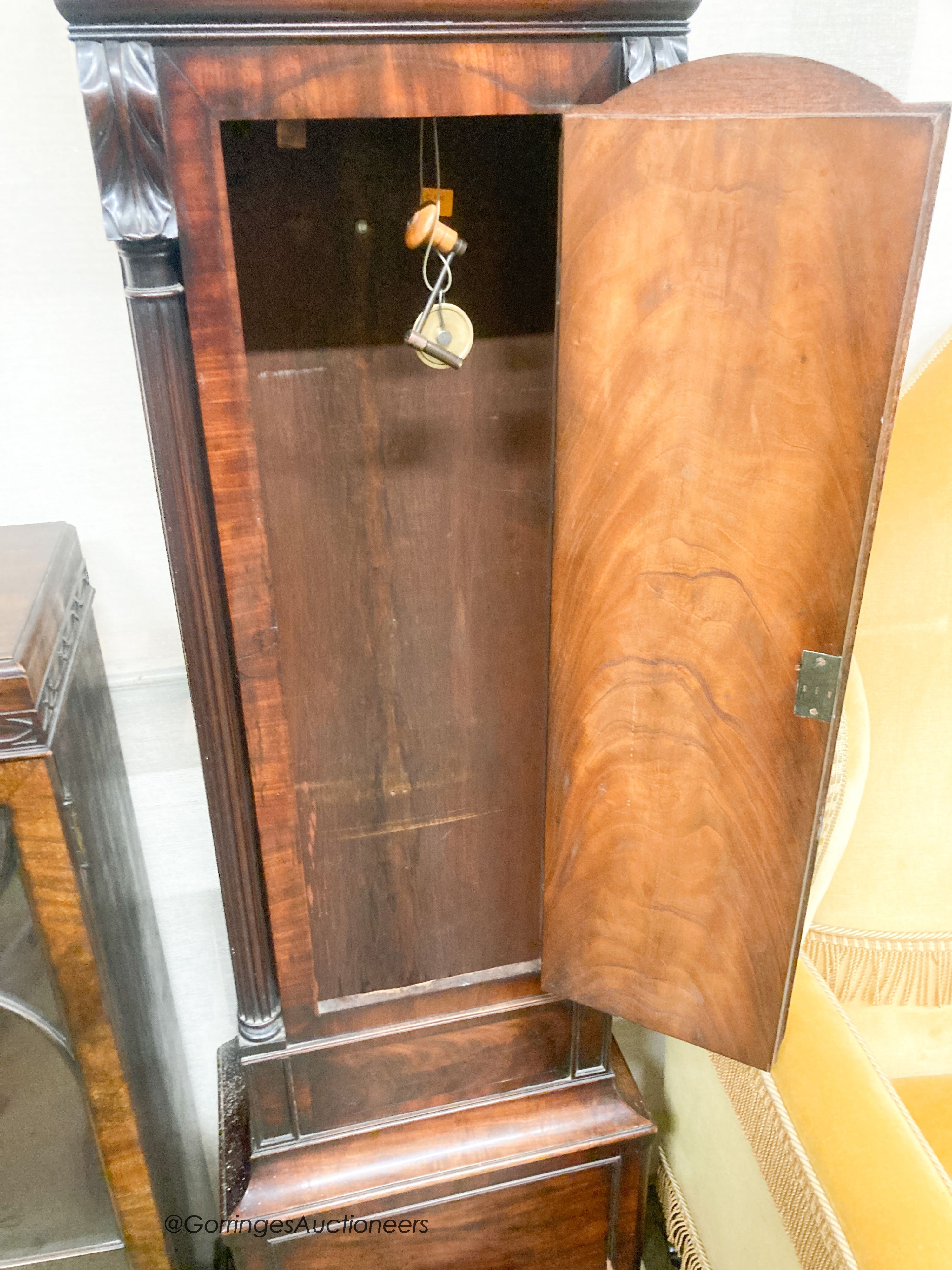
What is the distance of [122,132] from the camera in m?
0.50

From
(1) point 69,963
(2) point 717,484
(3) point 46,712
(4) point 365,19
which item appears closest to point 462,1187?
(1) point 69,963

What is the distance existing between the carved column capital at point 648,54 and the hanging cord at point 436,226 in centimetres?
13

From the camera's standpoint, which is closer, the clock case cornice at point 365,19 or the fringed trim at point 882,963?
the clock case cornice at point 365,19

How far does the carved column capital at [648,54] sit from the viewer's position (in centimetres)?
54

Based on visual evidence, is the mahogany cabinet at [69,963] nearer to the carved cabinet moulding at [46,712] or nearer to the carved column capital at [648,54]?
the carved cabinet moulding at [46,712]

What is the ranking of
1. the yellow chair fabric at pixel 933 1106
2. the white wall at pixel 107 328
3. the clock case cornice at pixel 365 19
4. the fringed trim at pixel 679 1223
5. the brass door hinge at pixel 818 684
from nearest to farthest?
the clock case cornice at pixel 365 19
the brass door hinge at pixel 818 684
the white wall at pixel 107 328
the yellow chair fabric at pixel 933 1106
the fringed trim at pixel 679 1223

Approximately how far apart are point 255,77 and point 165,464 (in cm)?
23

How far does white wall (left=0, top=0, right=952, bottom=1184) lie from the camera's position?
0.77m

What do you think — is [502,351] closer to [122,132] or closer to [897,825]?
[122,132]

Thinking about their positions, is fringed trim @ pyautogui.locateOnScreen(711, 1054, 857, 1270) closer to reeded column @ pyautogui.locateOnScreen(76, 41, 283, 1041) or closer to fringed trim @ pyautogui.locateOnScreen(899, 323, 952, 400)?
reeded column @ pyautogui.locateOnScreen(76, 41, 283, 1041)

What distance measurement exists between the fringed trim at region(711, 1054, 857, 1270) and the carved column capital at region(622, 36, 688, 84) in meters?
0.73

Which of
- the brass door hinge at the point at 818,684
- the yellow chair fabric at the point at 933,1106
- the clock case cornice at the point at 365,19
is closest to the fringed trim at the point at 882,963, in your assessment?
the yellow chair fabric at the point at 933,1106

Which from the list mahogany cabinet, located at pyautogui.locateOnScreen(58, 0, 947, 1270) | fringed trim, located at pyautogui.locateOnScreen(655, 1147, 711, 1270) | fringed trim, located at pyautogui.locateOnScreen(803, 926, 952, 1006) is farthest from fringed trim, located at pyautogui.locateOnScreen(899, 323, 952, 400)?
fringed trim, located at pyautogui.locateOnScreen(655, 1147, 711, 1270)

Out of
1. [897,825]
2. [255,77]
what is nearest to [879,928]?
[897,825]
